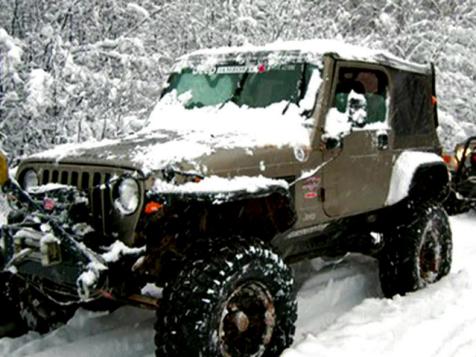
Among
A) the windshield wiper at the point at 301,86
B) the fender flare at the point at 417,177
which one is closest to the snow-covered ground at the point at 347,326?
the fender flare at the point at 417,177

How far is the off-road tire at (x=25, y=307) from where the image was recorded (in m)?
4.34

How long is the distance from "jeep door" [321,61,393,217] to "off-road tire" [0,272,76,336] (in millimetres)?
2250

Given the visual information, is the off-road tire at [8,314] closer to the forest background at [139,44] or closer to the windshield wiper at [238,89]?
the windshield wiper at [238,89]

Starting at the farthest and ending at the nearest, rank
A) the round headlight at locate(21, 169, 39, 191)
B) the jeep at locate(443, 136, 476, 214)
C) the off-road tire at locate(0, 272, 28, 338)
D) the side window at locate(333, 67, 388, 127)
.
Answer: the jeep at locate(443, 136, 476, 214) → the side window at locate(333, 67, 388, 127) → the off-road tire at locate(0, 272, 28, 338) → the round headlight at locate(21, 169, 39, 191)

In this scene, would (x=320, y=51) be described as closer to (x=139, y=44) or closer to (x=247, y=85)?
(x=247, y=85)

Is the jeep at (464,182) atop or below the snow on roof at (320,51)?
below

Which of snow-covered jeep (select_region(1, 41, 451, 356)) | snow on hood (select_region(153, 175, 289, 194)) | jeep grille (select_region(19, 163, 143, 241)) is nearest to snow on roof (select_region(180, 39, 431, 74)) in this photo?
snow-covered jeep (select_region(1, 41, 451, 356))

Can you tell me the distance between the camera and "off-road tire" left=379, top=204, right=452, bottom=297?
5.47m

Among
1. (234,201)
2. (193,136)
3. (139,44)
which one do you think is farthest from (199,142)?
(139,44)

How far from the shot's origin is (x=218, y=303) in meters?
3.50

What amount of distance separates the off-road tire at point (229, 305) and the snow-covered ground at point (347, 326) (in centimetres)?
24

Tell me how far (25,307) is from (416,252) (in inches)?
133

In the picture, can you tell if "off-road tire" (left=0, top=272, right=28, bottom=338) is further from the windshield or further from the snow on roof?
the snow on roof

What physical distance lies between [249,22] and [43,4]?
487 centimetres
